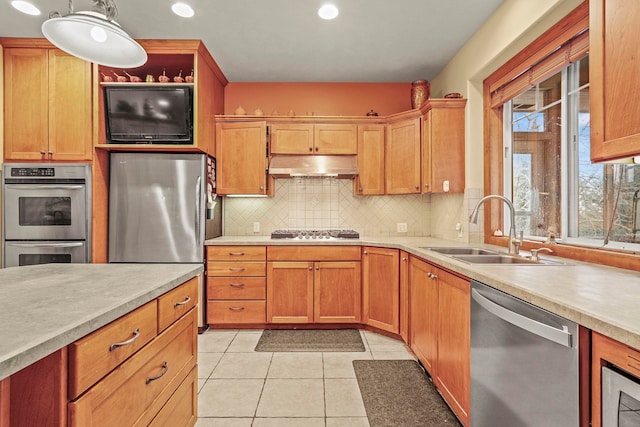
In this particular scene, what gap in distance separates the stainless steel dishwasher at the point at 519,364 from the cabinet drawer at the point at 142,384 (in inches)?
53.7

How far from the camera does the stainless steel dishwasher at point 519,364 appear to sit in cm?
98

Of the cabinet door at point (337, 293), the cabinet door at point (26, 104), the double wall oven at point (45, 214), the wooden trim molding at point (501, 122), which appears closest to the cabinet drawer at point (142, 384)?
the cabinet door at point (337, 293)

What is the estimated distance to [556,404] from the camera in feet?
3.30

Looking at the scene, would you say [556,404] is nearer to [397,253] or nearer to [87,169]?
[397,253]

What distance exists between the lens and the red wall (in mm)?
3721

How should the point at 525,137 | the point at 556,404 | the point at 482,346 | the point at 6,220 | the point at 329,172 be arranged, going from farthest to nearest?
the point at 329,172
the point at 6,220
the point at 525,137
the point at 482,346
the point at 556,404

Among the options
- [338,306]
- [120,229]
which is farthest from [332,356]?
[120,229]

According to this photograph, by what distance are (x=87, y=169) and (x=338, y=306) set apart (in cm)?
262

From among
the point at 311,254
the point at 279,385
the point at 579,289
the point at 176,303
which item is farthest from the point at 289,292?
the point at 579,289

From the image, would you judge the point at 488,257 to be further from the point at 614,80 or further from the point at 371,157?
the point at 371,157

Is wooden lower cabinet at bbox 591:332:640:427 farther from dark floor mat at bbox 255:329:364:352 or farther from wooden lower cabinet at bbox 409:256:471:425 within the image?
dark floor mat at bbox 255:329:364:352

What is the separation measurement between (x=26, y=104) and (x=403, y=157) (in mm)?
3525

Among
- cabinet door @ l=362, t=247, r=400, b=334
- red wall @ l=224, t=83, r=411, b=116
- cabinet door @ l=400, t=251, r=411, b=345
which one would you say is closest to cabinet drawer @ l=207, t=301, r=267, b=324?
cabinet door @ l=362, t=247, r=400, b=334

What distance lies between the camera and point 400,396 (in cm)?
201
